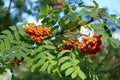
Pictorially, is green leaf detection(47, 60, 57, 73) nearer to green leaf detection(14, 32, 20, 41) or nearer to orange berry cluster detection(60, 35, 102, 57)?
orange berry cluster detection(60, 35, 102, 57)

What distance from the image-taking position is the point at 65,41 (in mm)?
3020

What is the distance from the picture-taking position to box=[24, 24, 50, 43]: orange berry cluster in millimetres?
2971

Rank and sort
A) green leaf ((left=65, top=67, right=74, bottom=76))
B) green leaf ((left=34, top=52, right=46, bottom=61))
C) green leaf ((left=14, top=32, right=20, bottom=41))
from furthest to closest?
green leaf ((left=14, top=32, right=20, bottom=41))
green leaf ((left=34, top=52, right=46, bottom=61))
green leaf ((left=65, top=67, right=74, bottom=76))

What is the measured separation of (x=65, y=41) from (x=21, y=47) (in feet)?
1.17

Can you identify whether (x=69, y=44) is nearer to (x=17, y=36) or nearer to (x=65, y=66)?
(x=65, y=66)

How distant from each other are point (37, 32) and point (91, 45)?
17.4 inches

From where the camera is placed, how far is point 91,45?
2871 millimetres

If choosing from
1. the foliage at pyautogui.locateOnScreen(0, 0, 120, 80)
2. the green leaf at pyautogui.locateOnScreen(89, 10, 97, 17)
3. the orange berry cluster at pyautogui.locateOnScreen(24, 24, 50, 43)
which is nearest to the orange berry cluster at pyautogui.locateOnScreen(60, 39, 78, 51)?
the foliage at pyautogui.locateOnScreen(0, 0, 120, 80)

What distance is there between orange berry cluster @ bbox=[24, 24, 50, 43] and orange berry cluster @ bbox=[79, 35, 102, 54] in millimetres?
310

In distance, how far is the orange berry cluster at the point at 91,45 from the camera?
2.86 m

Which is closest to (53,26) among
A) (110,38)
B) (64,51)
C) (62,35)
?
(62,35)

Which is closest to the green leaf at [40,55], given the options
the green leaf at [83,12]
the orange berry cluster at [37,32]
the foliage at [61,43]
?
the foliage at [61,43]

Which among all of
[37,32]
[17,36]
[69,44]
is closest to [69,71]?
[69,44]

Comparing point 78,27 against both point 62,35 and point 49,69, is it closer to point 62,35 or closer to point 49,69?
point 62,35
